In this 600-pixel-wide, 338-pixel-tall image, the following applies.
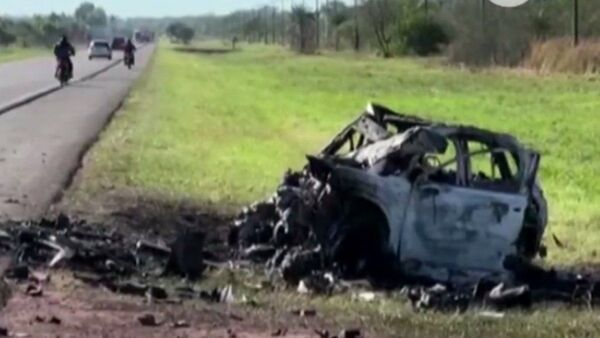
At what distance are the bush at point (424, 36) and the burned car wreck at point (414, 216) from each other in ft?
311

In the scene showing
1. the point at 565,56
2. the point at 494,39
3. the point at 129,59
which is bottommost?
the point at 129,59

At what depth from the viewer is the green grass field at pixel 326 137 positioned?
1273 centimetres

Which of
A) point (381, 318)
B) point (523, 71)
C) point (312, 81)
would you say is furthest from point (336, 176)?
point (523, 71)

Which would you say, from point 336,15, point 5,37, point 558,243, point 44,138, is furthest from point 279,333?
point 5,37

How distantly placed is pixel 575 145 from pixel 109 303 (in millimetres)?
19778

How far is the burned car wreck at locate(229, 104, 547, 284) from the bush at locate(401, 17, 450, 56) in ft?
311

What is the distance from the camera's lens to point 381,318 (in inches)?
469

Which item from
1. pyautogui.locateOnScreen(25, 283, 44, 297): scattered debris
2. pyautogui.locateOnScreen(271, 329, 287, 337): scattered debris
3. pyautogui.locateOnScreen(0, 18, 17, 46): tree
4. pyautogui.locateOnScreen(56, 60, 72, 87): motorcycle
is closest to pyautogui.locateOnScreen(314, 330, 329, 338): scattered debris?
pyautogui.locateOnScreen(271, 329, 287, 337): scattered debris

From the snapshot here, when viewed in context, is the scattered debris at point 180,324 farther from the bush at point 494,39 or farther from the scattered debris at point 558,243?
the bush at point 494,39

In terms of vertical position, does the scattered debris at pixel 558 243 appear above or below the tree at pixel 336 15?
above

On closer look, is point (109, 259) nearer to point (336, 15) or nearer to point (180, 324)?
point (180, 324)

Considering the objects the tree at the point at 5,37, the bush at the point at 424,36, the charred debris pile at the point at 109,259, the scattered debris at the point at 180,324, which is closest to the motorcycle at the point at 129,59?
the bush at the point at 424,36

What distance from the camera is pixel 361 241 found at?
14719 mm

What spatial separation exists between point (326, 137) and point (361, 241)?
18914 mm
